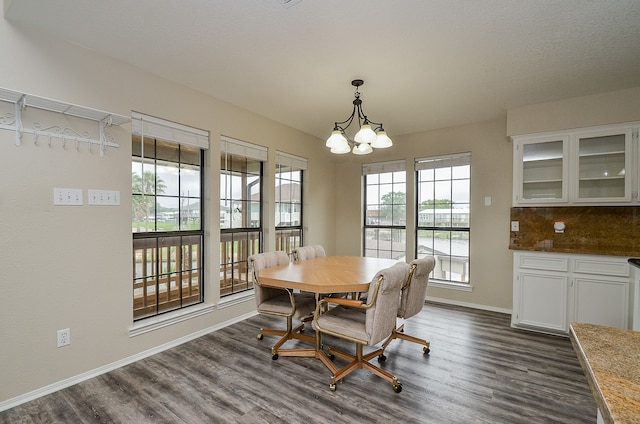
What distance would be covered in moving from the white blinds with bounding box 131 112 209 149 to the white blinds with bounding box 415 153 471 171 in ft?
10.3

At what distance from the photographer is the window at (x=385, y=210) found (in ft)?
16.0

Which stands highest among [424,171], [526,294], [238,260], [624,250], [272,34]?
[272,34]

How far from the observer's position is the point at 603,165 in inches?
127

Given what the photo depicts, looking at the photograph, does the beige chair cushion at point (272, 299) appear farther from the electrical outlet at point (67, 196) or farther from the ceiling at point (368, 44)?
the ceiling at point (368, 44)

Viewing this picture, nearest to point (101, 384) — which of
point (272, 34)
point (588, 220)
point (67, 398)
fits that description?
point (67, 398)

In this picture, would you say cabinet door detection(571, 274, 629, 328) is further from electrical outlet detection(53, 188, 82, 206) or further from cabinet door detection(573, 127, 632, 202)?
electrical outlet detection(53, 188, 82, 206)

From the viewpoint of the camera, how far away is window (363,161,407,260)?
192 inches

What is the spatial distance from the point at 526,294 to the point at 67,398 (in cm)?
443

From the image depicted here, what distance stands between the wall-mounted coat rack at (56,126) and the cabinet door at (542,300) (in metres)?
4.45

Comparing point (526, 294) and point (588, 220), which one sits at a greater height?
point (588, 220)

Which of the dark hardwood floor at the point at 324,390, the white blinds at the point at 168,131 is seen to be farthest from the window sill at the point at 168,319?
the white blinds at the point at 168,131

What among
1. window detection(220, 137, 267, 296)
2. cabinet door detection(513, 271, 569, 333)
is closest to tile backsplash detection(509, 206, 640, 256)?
cabinet door detection(513, 271, 569, 333)

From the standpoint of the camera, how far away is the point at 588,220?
3.42 meters

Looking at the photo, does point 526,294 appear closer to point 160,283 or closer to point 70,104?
point 160,283
